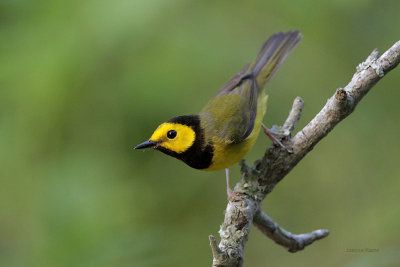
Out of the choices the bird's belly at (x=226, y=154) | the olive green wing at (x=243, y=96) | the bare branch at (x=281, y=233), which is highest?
the olive green wing at (x=243, y=96)

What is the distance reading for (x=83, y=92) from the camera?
414 centimetres

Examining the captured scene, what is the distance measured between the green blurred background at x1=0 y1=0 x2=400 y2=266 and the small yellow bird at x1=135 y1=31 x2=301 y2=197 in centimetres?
32

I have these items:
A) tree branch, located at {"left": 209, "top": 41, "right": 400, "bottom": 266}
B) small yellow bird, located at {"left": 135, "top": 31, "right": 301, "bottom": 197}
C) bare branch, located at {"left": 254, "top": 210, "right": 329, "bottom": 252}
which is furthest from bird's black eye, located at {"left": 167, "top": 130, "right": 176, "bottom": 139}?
bare branch, located at {"left": 254, "top": 210, "right": 329, "bottom": 252}

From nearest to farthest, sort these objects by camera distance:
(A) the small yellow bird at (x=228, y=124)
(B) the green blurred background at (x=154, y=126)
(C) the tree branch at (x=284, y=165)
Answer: (C) the tree branch at (x=284, y=165) < (B) the green blurred background at (x=154, y=126) < (A) the small yellow bird at (x=228, y=124)

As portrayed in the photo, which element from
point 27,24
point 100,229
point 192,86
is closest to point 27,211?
point 100,229

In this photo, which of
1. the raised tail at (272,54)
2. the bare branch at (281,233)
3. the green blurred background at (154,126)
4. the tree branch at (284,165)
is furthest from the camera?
the raised tail at (272,54)

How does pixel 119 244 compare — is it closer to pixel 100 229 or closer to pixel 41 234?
pixel 100 229

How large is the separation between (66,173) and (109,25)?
47.8 inches

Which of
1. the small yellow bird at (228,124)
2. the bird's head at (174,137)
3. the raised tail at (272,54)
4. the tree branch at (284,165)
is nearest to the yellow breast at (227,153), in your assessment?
the small yellow bird at (228,124)

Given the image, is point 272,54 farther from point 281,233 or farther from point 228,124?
point 281,233

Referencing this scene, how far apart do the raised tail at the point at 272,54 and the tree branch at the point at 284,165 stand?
1.23 meters

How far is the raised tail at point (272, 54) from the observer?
4680 mm

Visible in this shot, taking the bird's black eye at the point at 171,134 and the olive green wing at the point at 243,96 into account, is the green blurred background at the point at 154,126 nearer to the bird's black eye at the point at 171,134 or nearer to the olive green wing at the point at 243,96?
the olive green wing at the point at 243,96

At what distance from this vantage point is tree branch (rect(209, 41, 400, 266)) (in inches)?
110
